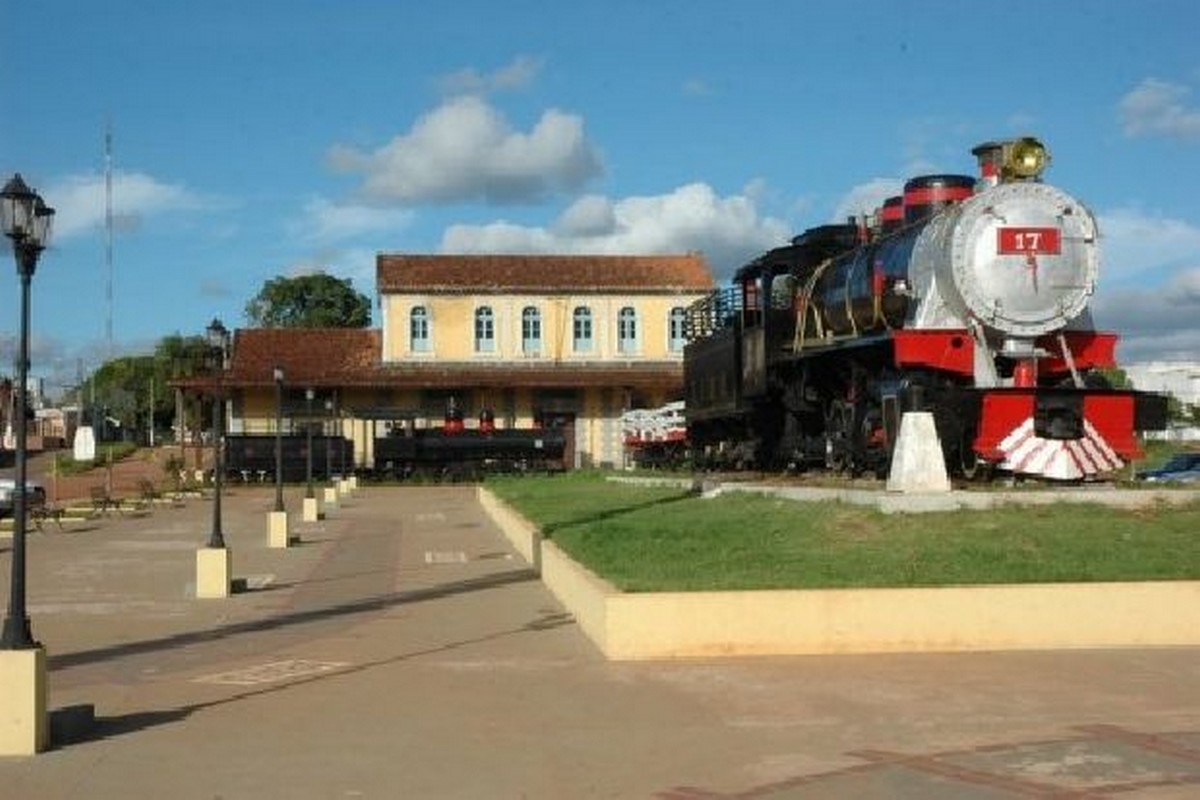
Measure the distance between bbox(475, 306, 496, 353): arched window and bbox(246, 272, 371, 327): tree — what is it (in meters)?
48.1

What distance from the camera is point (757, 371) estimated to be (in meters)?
24.7

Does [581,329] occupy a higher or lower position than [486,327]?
lower

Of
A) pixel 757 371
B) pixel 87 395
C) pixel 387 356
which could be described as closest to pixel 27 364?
pixel 757 371

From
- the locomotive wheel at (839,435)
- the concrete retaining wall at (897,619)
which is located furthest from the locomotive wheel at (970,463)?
the concrete retaining wall at (897,619)

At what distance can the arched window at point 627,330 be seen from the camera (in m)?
64.2

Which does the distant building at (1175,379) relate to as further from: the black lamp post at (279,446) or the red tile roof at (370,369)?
the black lamp post at (279,446)

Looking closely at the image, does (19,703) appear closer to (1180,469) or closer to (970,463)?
(970,463)

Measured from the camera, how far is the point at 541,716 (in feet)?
31.8

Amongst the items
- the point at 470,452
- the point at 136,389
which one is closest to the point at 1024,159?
the point at 470,452

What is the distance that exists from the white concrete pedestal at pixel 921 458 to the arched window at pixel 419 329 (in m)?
48.7

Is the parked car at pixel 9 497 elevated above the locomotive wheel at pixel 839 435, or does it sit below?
below

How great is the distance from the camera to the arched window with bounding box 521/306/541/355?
2522 inches

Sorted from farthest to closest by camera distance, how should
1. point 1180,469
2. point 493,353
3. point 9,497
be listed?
point 493,353 → point 9,497 → point 1180,469

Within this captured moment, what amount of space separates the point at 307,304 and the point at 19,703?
104 meters
